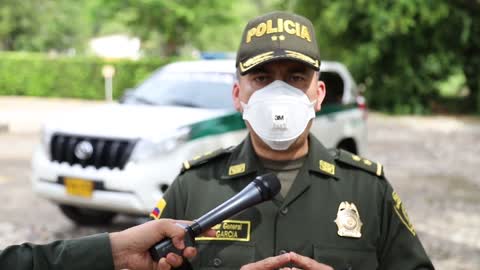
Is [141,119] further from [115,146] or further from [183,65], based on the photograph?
[183,65]

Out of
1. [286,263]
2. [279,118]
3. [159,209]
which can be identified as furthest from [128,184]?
[286,263]

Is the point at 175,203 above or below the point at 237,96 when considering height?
below

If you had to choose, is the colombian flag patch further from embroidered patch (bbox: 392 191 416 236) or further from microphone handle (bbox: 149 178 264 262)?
embroidered patch (bbox: 392 191 416 236)

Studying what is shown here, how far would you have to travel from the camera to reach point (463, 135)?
16.7m

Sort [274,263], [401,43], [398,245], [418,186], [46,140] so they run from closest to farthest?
[274,263] → [398,245] → [46,140] → [418,186] → [401,43]

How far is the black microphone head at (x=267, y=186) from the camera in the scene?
1908mm

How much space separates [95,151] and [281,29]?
13.3 feet

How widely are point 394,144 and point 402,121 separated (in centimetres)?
573

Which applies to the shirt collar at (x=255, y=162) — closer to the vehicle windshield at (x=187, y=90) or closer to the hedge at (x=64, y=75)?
the vehicle windshield at (x=187, y=90)

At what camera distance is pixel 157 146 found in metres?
5.82

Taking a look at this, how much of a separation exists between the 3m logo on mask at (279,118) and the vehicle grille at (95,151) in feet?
12.1

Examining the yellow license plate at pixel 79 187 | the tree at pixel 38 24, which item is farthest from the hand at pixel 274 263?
the tree at pixel 38 24

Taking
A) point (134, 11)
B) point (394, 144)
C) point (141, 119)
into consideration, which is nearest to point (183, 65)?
point (141, 119)

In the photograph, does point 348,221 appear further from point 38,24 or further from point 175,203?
point 38,24
